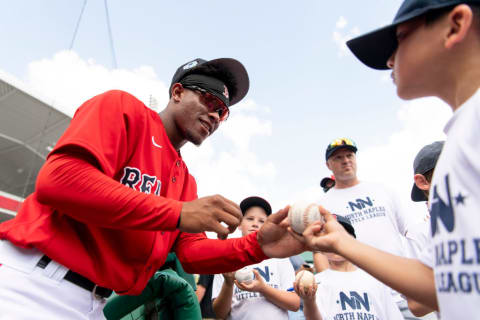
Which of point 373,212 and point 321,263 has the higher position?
point 373,212

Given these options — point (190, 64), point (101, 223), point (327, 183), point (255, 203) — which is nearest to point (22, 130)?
point (327, 183)

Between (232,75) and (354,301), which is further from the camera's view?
(354,301)

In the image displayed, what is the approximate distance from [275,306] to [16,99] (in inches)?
898

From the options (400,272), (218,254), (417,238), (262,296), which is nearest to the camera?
(400,272)

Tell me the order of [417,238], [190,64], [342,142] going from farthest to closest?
[342,142], [417,238], [190,64]

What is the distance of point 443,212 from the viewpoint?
3.38ft

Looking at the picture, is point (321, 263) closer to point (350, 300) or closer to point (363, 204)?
point (350, 300)

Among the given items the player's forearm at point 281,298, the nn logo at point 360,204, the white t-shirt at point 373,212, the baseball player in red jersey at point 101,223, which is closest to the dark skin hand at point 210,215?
the baseball player in red jersey at point 101,223

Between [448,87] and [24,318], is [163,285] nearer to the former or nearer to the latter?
[24,318]

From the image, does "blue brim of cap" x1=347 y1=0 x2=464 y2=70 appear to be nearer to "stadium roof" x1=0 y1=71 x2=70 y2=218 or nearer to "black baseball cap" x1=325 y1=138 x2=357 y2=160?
"black baseball cap" x1=325 y1=138 x2=357 y2=160

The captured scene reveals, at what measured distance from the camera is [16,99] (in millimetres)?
20078

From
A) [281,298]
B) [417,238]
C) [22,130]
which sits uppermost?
[417,238]

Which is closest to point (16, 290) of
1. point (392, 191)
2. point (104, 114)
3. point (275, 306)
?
point (104, 114)

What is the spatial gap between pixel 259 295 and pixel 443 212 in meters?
2.65
